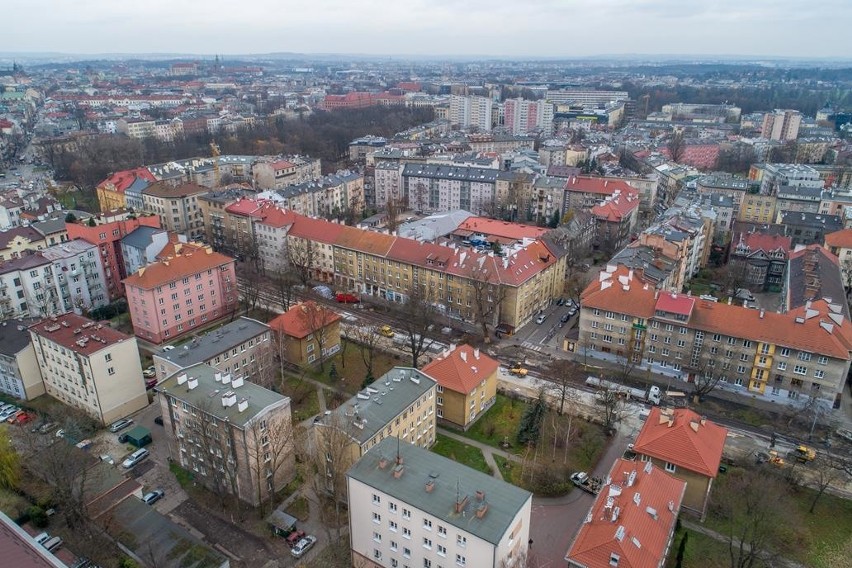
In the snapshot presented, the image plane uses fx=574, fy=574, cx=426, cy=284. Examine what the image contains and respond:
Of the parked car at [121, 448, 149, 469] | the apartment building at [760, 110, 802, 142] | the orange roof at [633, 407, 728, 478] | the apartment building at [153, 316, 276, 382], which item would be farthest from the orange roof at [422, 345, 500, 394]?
the apartment building at [760, 110, 802, 142]

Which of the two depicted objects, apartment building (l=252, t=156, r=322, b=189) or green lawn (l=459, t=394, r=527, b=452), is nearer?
green lawn (l=459, t=394, r=527, b=452)

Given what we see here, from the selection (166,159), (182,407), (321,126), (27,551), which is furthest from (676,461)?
(321,126)

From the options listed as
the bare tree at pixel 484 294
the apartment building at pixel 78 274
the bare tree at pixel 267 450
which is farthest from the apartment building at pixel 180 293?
the bare tree at pixel 484 294

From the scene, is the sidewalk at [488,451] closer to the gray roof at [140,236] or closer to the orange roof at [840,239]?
the gray roof at [140,236]

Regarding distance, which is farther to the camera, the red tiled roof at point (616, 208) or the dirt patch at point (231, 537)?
the red tiled roof at point (616, 208)

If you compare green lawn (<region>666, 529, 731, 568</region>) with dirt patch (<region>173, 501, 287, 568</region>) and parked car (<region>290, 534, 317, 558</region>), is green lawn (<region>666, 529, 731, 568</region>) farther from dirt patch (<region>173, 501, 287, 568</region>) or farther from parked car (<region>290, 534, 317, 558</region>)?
dirt patch (<region>173, 501, 287, 568</region>)
